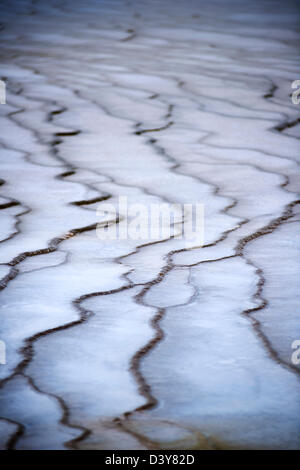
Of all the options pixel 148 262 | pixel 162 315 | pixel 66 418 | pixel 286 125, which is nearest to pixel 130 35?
pixel 286 125

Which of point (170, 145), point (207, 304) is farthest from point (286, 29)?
point (207, 304)

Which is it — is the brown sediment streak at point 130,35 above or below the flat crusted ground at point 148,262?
above

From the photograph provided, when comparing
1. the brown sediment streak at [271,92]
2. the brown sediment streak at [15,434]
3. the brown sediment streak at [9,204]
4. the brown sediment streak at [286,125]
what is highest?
the brown sediment streak at [271,92]

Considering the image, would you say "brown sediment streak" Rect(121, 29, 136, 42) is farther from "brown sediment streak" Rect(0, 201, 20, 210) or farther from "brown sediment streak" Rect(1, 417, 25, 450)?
"brown sediment streak" Rect(1, 417, 25, 450)

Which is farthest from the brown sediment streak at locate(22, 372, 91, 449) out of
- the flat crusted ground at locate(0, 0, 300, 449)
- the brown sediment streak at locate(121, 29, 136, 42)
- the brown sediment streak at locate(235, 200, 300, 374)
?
the brown sediment streak at locate(121, 29, 136, 42)

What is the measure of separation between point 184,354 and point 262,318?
0.60 ft

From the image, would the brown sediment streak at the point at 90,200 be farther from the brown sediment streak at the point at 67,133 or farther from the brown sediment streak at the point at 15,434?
the brown sediment streak at the point at 15,434

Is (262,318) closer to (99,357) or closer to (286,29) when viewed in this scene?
(99,357)

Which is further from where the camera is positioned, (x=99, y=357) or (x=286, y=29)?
(x=286, y=29)

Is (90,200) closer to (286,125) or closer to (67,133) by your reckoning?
(67,133)

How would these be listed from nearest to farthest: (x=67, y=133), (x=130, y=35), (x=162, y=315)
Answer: (x=162, y=315), (x=67, y=133), (x=130, y=35)

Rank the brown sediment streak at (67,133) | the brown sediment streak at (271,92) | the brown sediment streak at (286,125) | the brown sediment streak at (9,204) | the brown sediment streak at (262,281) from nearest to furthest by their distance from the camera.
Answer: the brown sediment streak at (262,281) < the brown sediment streak at (9,204) < the brown sediment streak at (67,133) < the brown sediment streak at (286,125) < the brown sediment streak at (271,92)

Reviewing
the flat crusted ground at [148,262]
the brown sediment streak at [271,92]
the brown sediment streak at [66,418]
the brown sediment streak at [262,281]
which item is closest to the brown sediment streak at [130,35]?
the flat crusted ground at [148,262]

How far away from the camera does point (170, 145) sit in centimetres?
233
